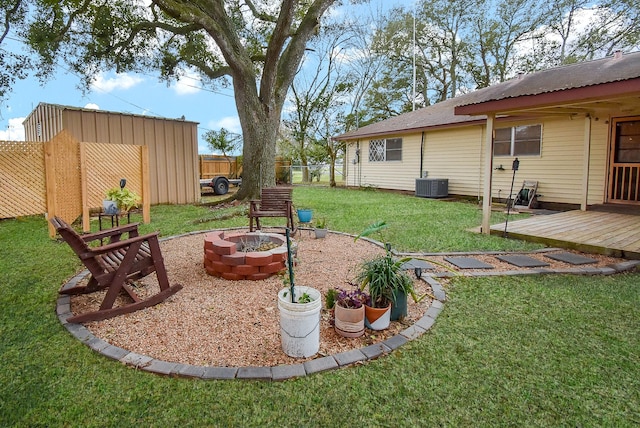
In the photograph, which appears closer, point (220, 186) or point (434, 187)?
point (434, 187)

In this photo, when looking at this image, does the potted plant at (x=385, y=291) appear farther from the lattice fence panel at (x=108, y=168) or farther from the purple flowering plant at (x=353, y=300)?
the lattice fence panel at (x=108, y=168)

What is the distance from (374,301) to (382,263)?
0.98ft

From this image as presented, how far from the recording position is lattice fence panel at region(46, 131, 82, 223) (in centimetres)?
584

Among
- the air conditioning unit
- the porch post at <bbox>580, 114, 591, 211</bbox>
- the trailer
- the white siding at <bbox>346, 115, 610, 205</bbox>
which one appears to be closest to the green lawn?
the porch post at <bbox>580, 114, 591, 211</bbox>

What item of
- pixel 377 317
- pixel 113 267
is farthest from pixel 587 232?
pixel 113 267

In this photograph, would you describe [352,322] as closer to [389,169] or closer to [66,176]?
[66,176]

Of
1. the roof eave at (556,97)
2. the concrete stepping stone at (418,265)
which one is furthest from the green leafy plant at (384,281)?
the roof eave at (556,97)

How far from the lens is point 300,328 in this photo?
7.11 feet

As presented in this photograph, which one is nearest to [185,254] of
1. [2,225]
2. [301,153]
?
A: [2,225]

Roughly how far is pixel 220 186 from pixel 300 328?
12.3 meters

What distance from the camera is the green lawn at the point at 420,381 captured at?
1705 millimetres

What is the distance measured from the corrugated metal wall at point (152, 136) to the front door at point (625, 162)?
10.6 meters

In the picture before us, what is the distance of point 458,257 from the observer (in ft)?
14.7

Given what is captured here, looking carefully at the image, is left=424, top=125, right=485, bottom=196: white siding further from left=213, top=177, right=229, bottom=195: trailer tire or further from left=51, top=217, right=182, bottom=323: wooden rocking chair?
left=51, top=217, right=182, bottom=323: wooden rocking chair
